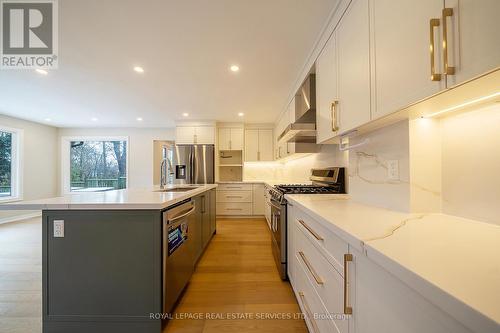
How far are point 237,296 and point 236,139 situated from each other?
12.4ft

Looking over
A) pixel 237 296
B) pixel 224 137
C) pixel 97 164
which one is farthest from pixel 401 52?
pixel 97 164

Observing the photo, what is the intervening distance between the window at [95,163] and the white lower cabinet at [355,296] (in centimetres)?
620

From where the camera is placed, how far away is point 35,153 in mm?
5168

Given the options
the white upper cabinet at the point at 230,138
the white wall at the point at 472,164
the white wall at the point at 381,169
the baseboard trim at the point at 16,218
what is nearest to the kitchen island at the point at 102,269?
the white wall at the point at 381,169

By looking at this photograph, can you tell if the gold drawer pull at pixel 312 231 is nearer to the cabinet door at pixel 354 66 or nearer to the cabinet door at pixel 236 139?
the cabinet door at pixel 354 66

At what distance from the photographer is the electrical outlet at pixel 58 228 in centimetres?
134

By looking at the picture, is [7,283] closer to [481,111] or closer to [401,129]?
[401,129]

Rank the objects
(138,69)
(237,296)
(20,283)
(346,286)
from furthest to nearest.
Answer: (138,69), (20,283), (237,296), (346,286)

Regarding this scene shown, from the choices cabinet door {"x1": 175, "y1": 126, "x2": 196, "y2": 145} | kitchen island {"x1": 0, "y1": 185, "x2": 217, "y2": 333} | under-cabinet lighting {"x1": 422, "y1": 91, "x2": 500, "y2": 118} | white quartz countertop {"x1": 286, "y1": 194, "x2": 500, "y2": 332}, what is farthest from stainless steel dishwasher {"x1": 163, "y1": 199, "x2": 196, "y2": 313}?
cabinet door {"x1": 175, "y1": 126, "x2": 196, "y2": 145}

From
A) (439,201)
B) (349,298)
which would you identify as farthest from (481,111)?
(349,298)

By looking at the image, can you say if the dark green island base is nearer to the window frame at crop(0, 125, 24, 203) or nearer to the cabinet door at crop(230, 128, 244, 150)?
the cabinet door at crop(230, 128, 244, 150)

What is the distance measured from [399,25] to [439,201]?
925mm

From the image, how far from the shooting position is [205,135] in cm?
484
